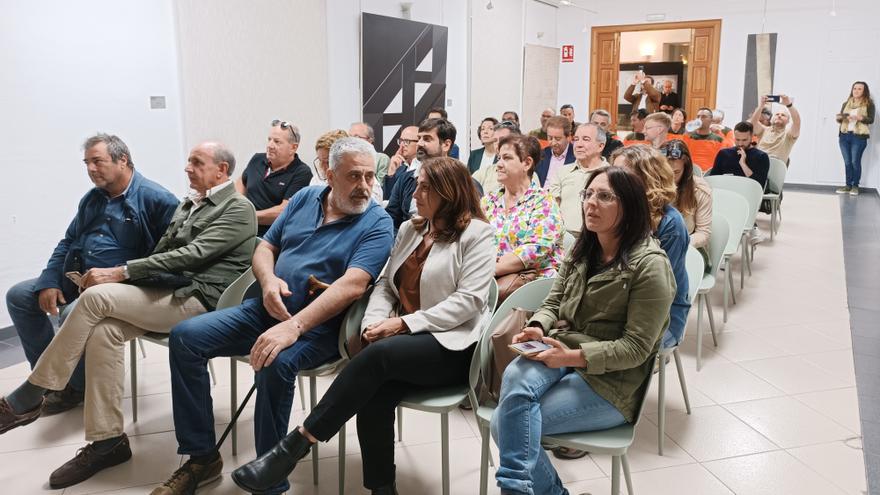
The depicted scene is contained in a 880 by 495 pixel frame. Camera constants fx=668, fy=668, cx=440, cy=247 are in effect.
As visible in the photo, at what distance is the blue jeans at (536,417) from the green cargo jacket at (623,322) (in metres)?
0.05

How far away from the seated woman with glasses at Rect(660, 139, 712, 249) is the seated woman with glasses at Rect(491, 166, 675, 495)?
5.44 feet

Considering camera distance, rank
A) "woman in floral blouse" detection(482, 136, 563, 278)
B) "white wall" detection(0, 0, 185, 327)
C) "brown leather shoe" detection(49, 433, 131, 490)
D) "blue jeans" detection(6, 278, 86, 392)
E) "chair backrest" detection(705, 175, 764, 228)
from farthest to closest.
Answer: "chair backrest" detection(705, 175, 764, 228) → "white wall" detection(0, 0, 185, 327) → "blue jeans" detection(6, 278, 86, 392) → "woman in floral blouse" detection(482, 136, 563, 278) → "brown leather shoe" detection(49, 433, 131, 490)

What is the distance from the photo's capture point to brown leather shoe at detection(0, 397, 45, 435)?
115 inches

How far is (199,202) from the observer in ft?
9.95

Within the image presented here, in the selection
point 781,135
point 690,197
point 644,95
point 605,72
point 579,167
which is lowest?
point 690,197

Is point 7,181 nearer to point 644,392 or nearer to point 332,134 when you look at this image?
point 332,134

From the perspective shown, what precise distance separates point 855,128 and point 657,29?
150 inches

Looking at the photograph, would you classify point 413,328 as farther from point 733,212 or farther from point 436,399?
point 733,212

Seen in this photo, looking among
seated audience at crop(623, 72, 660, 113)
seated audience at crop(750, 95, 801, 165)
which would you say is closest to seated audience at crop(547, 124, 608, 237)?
seated audience at crop(750, 95, 801, 165)

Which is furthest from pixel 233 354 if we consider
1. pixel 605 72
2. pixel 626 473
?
pixel 605 72

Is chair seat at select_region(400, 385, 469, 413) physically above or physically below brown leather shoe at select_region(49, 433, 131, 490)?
above

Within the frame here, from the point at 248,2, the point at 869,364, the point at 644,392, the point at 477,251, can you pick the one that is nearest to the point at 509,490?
the point at 644,392

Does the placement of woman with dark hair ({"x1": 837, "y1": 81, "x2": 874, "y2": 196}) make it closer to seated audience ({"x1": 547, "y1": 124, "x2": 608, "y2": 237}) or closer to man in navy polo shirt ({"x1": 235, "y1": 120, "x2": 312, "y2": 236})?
seated audience ({"x1": 547, "y1": 124, "x2": 608, "y2": 237})

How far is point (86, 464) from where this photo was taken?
267cm
